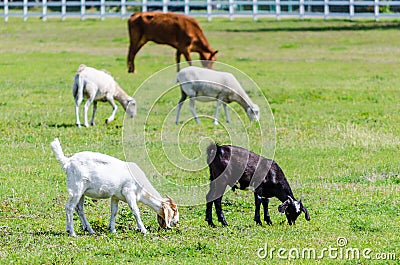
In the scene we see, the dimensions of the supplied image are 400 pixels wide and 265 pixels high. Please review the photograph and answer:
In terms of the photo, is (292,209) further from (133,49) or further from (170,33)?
(133,49)

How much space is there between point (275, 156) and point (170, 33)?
526 inches

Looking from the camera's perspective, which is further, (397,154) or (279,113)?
(279,113)

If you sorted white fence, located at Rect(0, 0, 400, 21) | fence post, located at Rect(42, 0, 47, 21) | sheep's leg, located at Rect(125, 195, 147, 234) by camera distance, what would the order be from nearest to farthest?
sheep's leg, located at Rect(125, 195, 147, 234), white fence, located at Rect(0, 0, 400, 21), fence post, located at Rect(42, 0, 47, 21)

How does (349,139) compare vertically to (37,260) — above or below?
below

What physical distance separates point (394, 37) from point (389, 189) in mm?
24503

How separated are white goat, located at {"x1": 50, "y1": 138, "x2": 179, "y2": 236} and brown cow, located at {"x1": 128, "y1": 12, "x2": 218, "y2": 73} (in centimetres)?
1615

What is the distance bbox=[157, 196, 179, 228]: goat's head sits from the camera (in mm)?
8508

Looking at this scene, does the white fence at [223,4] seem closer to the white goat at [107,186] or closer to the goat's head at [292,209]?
the goat's head at [292,209]

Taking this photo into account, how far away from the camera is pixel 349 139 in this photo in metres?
14.7

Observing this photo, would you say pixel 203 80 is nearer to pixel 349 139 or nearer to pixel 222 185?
pixel 349 139

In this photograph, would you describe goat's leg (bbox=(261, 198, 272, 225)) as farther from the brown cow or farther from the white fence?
the white fence

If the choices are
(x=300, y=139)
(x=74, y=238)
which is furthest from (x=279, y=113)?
(x=74, y=238)

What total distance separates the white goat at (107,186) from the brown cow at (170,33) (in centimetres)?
1615

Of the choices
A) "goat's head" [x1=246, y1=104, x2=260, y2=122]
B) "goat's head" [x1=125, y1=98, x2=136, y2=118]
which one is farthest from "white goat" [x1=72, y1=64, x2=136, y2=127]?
"goat's head" [x1=246, y1=104, x2=260, y2=122]
